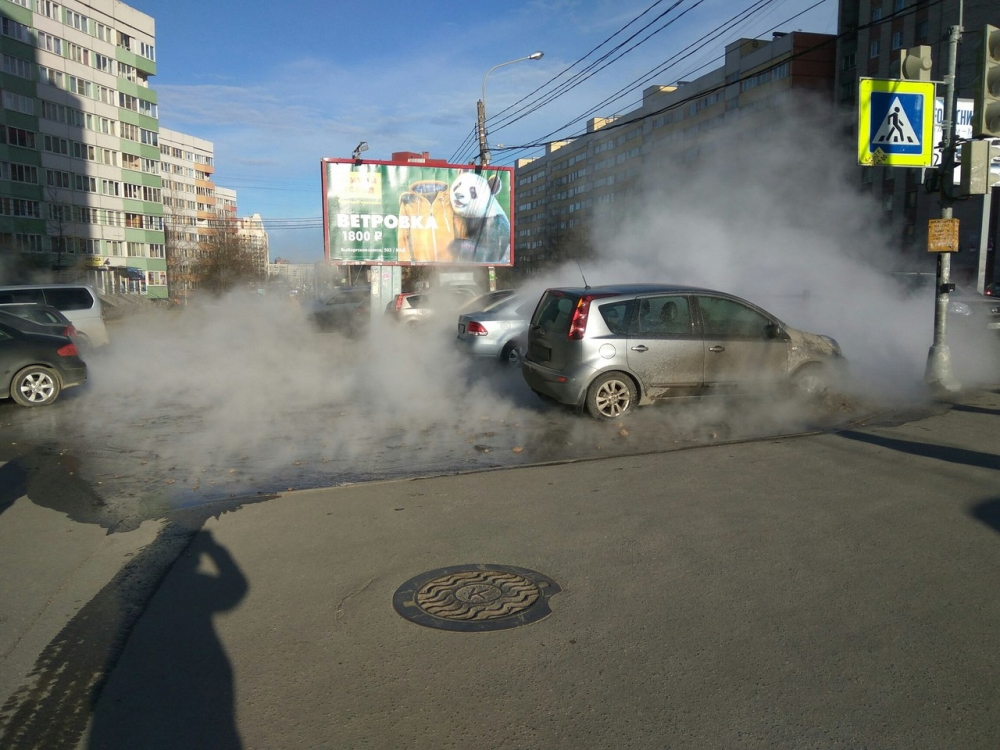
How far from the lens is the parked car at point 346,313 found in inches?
992

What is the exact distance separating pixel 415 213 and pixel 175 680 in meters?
21.4

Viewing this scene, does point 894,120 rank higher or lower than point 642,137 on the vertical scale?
lower

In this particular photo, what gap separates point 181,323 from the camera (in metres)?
30.3

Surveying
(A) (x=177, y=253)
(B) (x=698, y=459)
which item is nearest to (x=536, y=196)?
(A) (x=177, y=253)

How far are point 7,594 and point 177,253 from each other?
7601 cm

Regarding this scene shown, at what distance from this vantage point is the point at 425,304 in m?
21.2

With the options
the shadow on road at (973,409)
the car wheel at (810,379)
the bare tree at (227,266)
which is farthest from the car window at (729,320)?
the bare tree at (227,266)

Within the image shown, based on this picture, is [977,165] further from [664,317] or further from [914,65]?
[664,317]

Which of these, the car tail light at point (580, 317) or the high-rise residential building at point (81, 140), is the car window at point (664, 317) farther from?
the high-rise residential building at point (81, 140)

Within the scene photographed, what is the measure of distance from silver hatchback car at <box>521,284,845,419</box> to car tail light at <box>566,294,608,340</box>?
0.04 feet

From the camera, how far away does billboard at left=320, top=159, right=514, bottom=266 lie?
23.0 m

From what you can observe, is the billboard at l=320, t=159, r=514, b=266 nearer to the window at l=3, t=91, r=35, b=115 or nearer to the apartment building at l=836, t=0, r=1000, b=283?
the apartment building at l=836, t=0, r=1000, b=283

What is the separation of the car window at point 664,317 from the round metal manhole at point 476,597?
4771 millimetres

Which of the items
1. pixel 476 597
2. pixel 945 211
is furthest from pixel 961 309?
pixel 476 597
